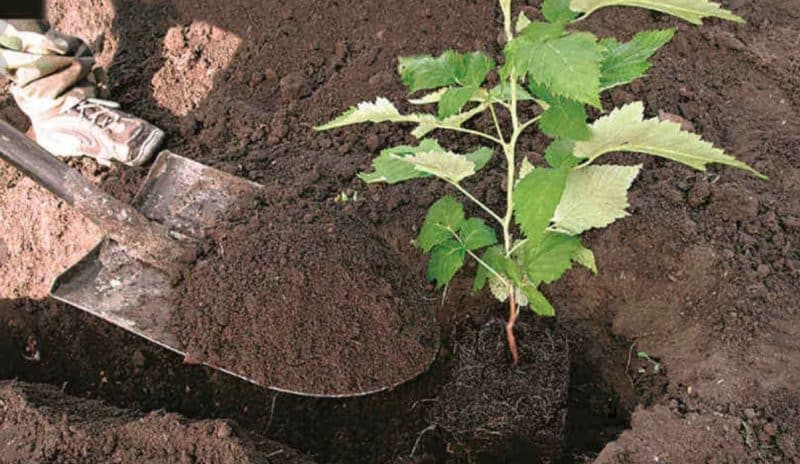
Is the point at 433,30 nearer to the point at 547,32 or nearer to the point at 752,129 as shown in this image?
the point at 752,129

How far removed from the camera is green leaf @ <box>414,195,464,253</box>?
7.53 ft

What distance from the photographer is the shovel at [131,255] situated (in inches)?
97.3

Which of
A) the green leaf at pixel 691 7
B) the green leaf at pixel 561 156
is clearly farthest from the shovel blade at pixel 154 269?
the green leaf at pixel 691 7

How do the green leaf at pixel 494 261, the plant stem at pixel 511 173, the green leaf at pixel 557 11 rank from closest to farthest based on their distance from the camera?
1. the green leaf at pixel 557 11
2. the plant stem at pixel 511 173
3. the green leaf at pixel 494 261

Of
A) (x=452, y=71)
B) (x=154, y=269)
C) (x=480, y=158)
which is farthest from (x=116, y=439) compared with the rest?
(x=452, y=71)

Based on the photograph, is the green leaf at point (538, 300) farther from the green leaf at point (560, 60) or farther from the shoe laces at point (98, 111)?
the shoe laces at point (98, 111)

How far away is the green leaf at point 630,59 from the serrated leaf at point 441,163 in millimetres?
391

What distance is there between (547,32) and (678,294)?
1.21 m

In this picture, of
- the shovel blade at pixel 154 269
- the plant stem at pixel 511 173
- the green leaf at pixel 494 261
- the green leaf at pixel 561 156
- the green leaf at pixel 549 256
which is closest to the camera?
the plant stem at pixel 511 173

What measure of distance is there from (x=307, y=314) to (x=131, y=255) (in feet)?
2.14

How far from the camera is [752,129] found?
3.07 metres

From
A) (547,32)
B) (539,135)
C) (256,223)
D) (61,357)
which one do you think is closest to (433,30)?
(539,135)

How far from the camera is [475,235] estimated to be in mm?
2279

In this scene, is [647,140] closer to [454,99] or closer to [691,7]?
[691,7]
